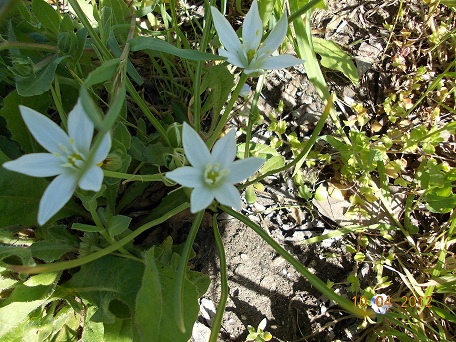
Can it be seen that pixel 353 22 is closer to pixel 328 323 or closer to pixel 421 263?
pixel 421 263

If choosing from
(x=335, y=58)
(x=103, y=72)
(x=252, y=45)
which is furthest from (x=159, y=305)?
(x=335, y=58)

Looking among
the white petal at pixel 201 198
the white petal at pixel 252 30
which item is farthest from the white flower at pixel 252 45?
the white petal at pixel 201 198


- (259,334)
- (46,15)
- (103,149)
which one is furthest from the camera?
(259,334)

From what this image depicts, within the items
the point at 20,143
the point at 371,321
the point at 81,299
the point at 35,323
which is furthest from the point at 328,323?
the point at 20,143

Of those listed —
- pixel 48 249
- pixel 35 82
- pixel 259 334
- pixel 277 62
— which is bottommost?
pixel 259 334

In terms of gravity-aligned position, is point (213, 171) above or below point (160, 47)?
below

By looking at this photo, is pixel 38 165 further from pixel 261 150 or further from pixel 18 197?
pixel 261 150

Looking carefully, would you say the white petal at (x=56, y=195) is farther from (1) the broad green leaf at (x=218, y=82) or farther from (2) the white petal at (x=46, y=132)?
(1) the broad green leaf at (x=218, y=82)
